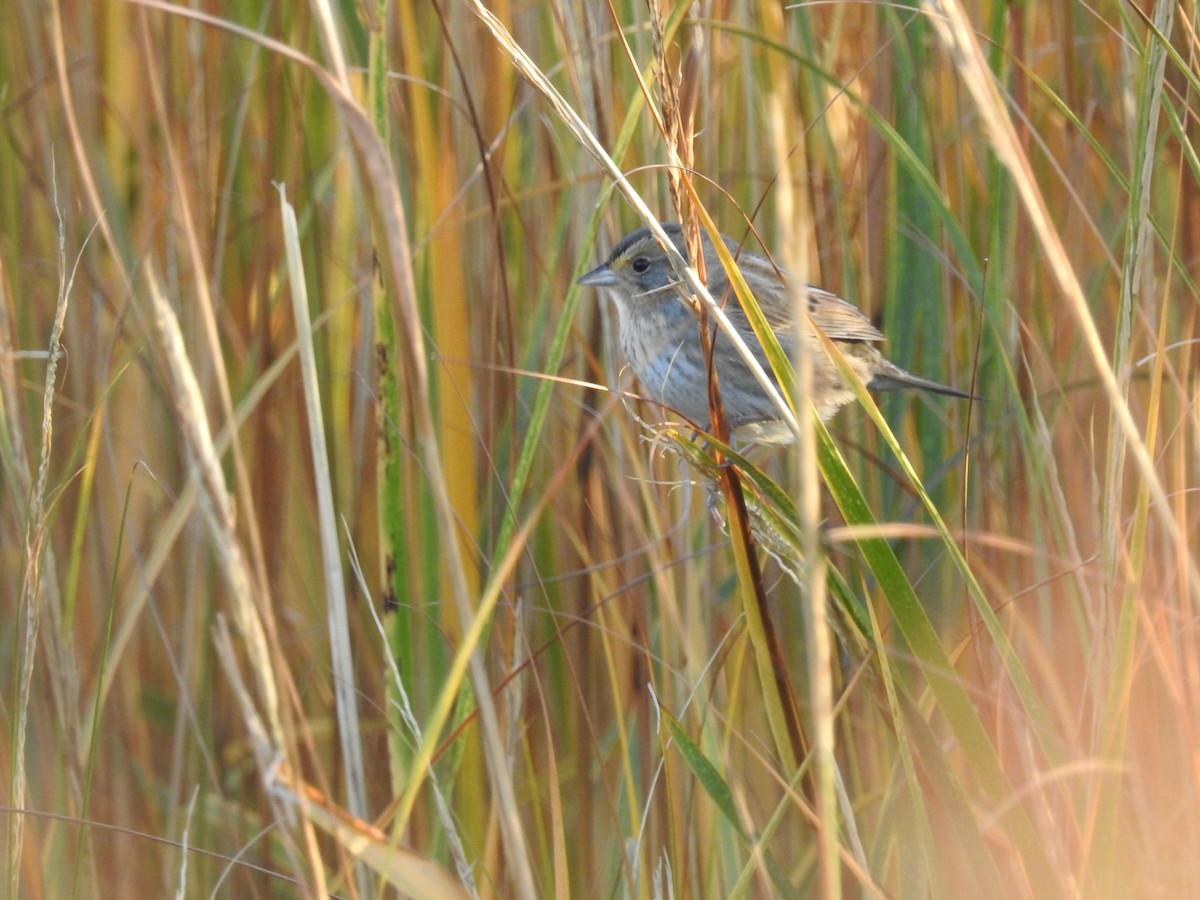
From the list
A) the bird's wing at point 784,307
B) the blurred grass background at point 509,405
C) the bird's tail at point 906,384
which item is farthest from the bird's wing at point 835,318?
the blurred grass background at point 509,405

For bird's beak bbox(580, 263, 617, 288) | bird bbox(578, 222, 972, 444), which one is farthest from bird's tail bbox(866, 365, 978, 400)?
bird's beak bbox(580, 263, 617, 288)

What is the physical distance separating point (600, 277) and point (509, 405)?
11.6 inches

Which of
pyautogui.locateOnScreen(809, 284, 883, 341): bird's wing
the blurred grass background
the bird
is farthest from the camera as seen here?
pyautogui.locateOnScreen(809, 284, 883, 341): bird's wing

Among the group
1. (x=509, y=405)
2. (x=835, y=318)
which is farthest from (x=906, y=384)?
(x=509, y=405)

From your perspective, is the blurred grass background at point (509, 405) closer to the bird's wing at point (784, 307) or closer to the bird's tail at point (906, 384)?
the bird's tail at point (906, 384)

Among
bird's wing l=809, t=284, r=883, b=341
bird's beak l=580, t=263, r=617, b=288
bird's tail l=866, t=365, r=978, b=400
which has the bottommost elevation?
bird's tail l=866, t=365, r=978, b=400

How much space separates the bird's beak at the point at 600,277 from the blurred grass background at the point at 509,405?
4 cm

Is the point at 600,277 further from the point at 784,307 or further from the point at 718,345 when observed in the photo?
the point at 784,307

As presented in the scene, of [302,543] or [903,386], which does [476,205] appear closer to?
[302,543]

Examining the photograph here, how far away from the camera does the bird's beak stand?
1.70 m

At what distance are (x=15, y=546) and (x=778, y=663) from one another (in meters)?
1.11

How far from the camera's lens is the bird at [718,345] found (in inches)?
83.0

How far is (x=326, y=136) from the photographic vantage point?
71.1 inches

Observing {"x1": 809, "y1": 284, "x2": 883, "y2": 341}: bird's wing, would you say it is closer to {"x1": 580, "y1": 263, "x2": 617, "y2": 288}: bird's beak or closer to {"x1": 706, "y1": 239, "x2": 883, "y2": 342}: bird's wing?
{"x1": 706, "y1": 239, "x2": 883, "y2": 342}: bird's wing
